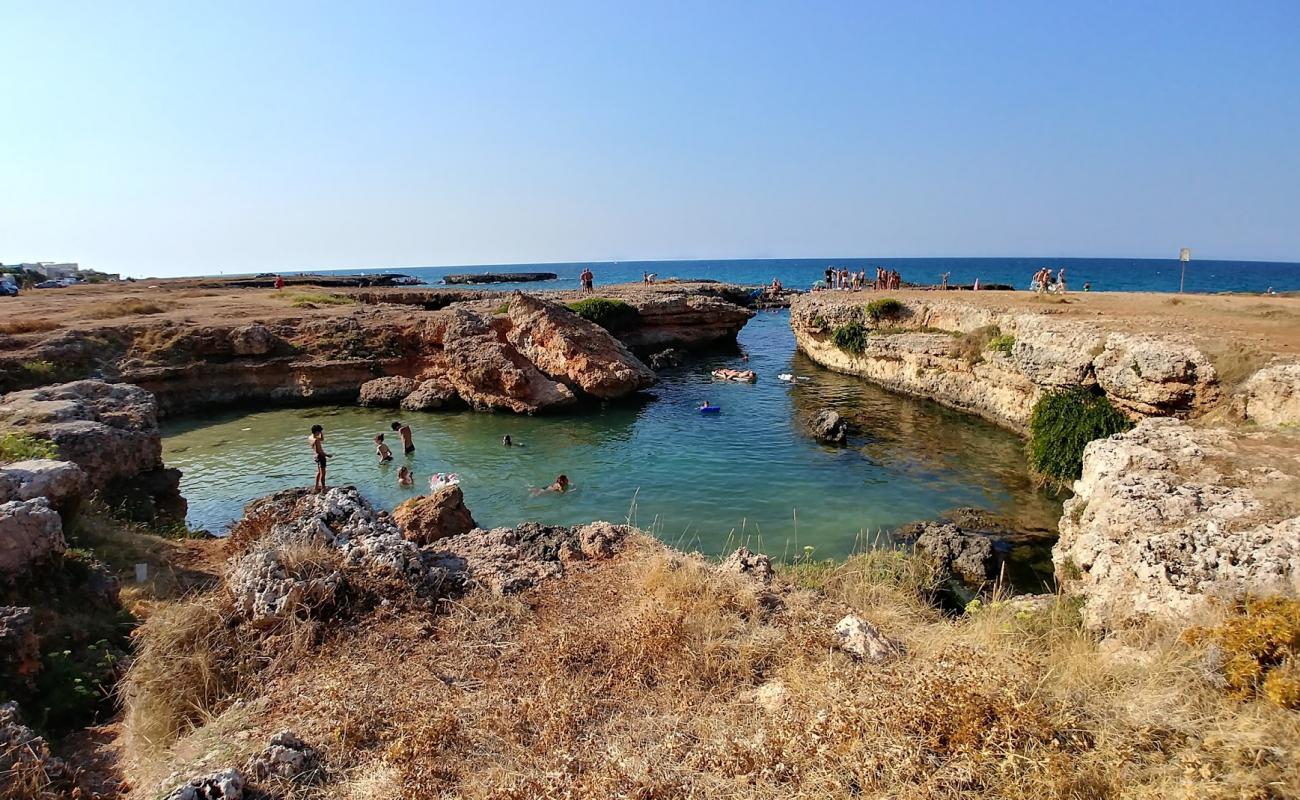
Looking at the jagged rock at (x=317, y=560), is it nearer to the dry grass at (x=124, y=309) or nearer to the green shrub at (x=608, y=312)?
the green shrub at (x=608, y=312)

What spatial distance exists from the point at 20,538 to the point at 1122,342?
64.7 feet

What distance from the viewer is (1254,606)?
14.9ft

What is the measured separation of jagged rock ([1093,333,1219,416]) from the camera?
1245cm

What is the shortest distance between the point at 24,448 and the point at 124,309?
25.0 m

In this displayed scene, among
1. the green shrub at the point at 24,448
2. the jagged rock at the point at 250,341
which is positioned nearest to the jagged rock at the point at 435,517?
the green shrub at the point at 24,448

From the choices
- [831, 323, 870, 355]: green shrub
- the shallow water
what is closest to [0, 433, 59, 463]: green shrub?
the shallow water

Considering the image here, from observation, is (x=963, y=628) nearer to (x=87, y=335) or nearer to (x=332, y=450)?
(x=332, y=450)

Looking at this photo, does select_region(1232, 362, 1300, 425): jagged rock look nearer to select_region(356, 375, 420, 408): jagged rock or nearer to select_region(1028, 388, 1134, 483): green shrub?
select_region(1028, 388, 1134, 483): green shrub

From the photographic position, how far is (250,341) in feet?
76.2

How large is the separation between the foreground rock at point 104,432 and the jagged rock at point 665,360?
21550 mm

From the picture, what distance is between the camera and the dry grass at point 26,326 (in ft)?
67.5

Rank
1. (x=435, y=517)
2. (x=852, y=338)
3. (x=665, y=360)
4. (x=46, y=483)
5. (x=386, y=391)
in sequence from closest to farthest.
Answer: (x=46, y=483), (x=435, y=517), (x=386, y=391), (x=852, y=338), (x=665, y=360)

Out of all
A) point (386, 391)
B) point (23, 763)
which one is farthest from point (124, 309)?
point (23, 763)

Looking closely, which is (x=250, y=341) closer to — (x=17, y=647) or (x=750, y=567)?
(x=17, y=647)
